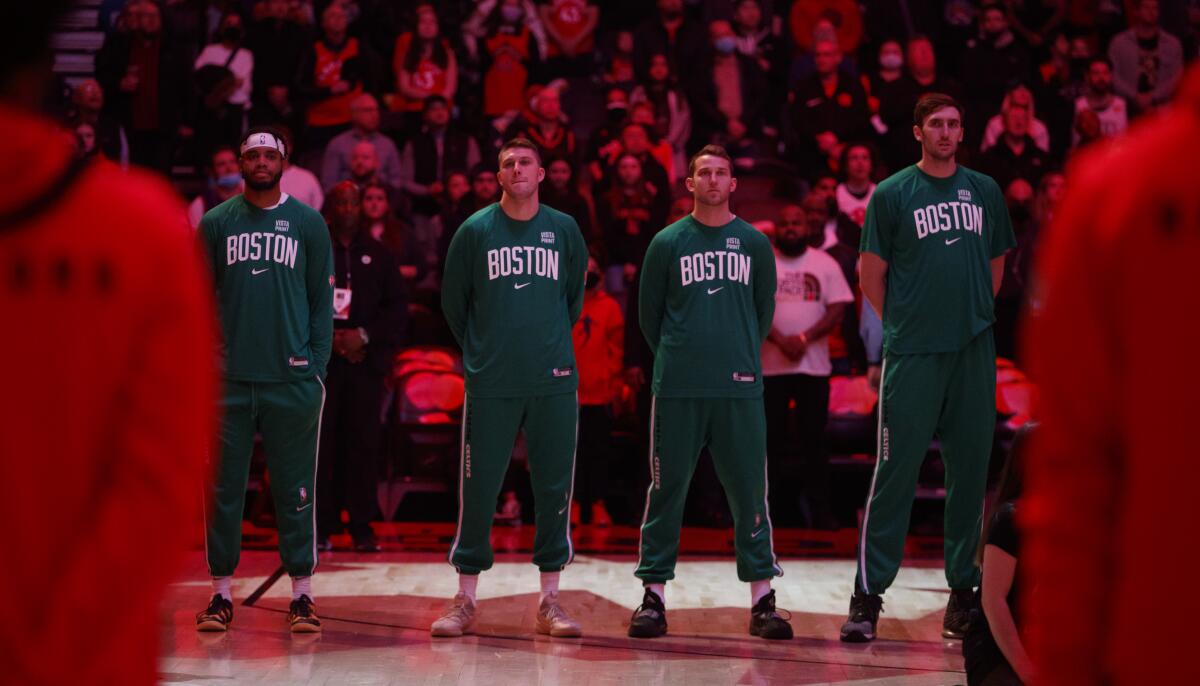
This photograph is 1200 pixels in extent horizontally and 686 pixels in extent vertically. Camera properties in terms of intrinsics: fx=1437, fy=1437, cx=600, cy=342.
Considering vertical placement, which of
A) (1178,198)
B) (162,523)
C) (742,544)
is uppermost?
(1178,198)

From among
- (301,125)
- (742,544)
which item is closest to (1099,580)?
(742,544)

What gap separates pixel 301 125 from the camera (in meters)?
11.3

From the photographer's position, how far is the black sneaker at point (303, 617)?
20.1ft

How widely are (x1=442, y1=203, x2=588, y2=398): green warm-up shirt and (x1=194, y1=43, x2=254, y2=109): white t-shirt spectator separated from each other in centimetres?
551

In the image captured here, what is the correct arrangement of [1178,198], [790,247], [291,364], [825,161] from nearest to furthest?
1. [1178,198]
2. [291,364]
3. [790,247]
4. [825,161]

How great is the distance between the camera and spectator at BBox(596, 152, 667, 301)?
384 inches

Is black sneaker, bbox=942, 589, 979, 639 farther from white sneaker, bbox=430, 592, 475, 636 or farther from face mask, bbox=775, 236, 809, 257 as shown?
face mask, bbox=775, 236, 809, 257

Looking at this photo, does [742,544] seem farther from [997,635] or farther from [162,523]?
[162,523]

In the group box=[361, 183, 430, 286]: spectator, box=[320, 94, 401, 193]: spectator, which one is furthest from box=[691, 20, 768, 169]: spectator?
box=[361, 183, 430, 286]: spectator

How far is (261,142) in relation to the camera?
6.20 metres

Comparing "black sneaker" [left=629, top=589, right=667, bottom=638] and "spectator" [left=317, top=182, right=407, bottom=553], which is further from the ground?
"spectator" [left=317, top=182, right=407, bottom=553]

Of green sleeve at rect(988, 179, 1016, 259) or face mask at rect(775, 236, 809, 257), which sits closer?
green sleeve at rect(988, 179, 1016, 259)

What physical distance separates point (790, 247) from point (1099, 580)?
7426 mm

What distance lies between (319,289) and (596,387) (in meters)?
3.20
